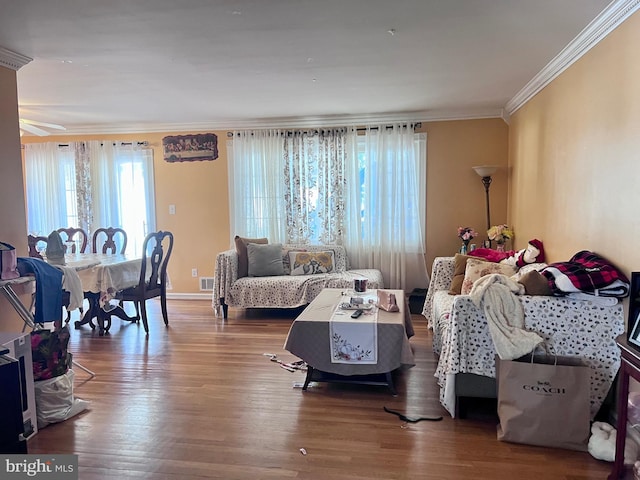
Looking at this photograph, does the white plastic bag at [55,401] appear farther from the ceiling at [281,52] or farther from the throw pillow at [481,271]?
the throw pillow at [481,271]

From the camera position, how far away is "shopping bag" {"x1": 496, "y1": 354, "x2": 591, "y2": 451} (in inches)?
87.6

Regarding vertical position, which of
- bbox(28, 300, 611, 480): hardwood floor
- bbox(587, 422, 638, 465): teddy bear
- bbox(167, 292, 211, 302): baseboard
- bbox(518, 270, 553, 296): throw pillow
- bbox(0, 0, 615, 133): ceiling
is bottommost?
bbox(28, 300, 611, 480): hardwood floor

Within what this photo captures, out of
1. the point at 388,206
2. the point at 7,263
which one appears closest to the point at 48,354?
the point at 7,263

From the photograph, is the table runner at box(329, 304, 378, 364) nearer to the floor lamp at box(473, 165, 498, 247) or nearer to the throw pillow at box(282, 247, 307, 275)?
the throw pillow at box(282, 247, 307, 275)

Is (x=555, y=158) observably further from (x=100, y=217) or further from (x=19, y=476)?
(x=100, y=217)

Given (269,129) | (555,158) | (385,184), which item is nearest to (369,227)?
(385,184)

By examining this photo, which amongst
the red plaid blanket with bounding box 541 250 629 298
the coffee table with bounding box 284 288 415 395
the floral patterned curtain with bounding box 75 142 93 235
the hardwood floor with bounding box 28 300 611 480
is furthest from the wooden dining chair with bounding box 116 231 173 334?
the red plaid blanket with bounding box 541 250 629 298

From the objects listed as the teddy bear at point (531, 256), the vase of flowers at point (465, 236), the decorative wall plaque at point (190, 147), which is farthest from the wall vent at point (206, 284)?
the teddy bear at point (531, 256)

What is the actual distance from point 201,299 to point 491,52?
15.1 feet

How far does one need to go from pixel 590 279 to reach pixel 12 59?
4.00 m

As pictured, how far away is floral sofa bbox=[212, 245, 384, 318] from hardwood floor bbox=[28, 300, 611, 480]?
118 cm

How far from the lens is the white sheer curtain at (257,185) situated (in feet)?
18.5

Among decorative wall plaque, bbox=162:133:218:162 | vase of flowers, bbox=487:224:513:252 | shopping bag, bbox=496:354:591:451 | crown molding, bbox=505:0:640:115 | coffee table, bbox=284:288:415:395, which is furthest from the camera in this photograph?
decorative wall plaque, bbox=162:133:218:162

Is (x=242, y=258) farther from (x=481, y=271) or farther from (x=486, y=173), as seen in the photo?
(x=486, y=173)
